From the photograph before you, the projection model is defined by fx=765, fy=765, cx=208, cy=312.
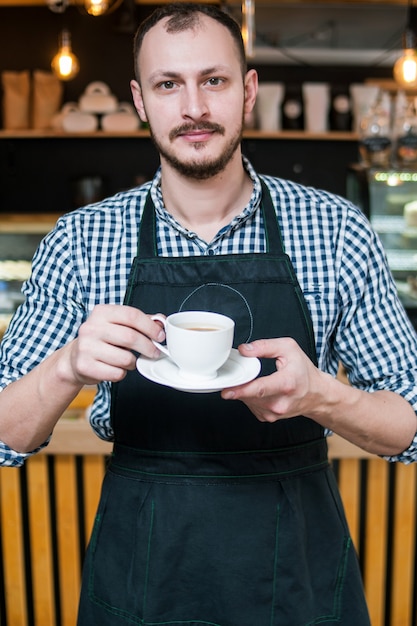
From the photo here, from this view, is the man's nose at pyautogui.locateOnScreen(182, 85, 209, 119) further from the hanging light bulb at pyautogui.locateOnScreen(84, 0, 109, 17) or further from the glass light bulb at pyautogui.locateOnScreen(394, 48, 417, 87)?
the glass light bulb at pyautogui.locateOnScreen(394, 48, 417, 87)

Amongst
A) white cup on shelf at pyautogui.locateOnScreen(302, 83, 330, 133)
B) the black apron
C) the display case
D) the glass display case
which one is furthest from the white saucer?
white cup on shelf at pyautogui.locateOnScreen(302, 83, 330, 133)

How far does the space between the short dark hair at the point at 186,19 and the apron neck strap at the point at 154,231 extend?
0.25 metres

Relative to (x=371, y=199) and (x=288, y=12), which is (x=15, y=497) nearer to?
(x=371, y=199)

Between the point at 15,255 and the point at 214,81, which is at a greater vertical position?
the point at 214,81

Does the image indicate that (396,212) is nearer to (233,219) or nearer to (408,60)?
(408,60)

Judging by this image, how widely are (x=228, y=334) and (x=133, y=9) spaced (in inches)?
166

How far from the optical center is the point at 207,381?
1.03 metres

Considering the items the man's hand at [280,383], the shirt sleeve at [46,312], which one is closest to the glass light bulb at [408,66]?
the shirt sleeve at [46,312]

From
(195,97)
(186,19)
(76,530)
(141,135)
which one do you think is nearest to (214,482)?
(195,97)

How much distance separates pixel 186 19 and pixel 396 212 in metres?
2.25

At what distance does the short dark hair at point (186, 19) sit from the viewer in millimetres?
1409

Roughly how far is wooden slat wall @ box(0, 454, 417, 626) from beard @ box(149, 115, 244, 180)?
126 centimetres

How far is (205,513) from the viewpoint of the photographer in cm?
142

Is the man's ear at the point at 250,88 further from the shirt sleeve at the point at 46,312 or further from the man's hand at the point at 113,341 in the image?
the man's hand at the point at 113,341
